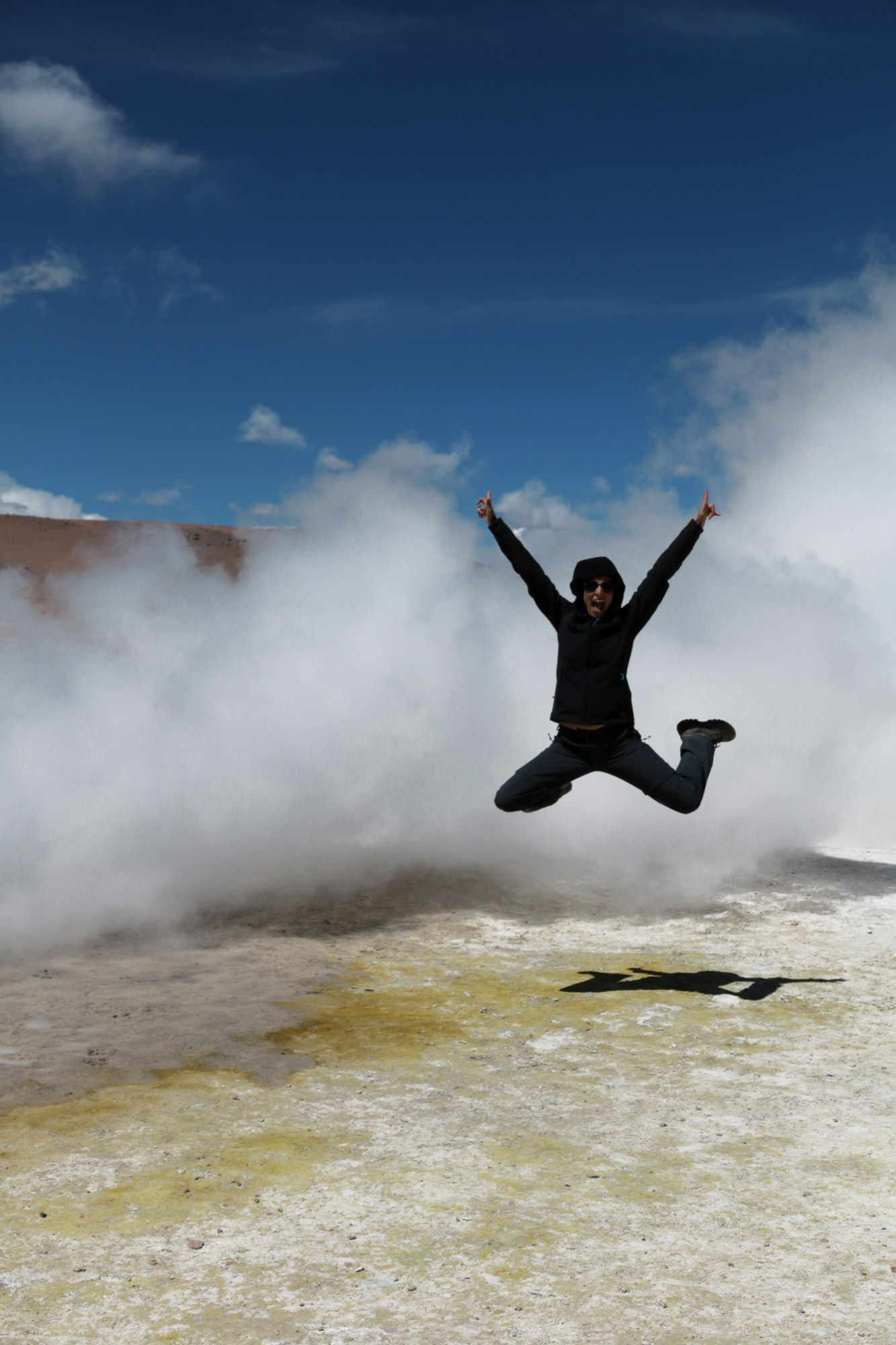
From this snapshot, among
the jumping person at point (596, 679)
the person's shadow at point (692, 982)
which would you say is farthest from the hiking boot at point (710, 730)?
the person's shadow at point (692, 982)

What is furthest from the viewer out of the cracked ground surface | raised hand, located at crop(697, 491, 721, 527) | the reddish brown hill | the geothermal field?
the reddish brown hill

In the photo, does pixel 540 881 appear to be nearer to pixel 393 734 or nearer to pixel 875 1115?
pixel 393 734

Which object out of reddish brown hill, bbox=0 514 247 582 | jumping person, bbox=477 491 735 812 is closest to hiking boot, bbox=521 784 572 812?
jumping person, bbox=477 491 735 812

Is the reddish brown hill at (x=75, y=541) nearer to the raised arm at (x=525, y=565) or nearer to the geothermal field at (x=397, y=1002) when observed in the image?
the geothermal field at (x=397, y=1002)

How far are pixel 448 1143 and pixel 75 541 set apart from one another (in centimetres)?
12252

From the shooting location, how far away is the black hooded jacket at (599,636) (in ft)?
20.1

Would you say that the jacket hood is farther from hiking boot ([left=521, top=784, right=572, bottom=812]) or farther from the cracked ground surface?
the cracked ground surface

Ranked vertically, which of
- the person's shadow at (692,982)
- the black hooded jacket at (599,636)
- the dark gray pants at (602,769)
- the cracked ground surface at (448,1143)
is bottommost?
the cracked ground surface at (448,1143)

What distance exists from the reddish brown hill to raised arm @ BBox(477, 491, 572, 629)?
10143cm

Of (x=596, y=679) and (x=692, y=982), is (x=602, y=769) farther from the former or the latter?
(x=692, y=982)

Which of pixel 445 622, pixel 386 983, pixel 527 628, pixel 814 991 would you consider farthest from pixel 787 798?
pixel 386 983

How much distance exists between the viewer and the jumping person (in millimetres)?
6145

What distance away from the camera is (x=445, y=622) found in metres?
12.1

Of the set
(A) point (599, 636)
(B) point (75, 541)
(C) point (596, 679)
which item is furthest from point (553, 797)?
(B) point (75, 541)
